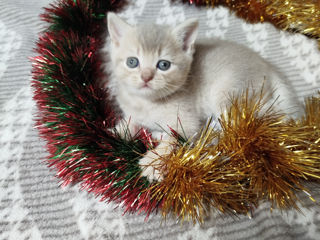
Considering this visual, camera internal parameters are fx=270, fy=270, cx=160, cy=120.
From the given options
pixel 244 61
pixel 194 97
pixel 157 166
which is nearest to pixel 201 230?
pixel 157 166

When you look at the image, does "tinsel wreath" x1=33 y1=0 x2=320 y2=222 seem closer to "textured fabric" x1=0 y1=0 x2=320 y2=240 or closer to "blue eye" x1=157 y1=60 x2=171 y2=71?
"textured fabric" x1=0 y1=0 x2=320 y2=240

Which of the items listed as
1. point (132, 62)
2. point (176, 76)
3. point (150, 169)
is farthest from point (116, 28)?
point (150, 169)

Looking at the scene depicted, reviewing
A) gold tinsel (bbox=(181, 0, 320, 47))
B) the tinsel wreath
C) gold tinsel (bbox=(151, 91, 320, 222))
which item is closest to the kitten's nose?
the tinsel wreath

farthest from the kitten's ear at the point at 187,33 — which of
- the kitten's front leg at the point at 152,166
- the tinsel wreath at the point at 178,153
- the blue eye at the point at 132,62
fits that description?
the kitten's front leg at the point at 152,166

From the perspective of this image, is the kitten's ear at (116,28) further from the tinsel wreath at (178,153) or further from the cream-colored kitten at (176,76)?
the tinsel wreath at (178,153)

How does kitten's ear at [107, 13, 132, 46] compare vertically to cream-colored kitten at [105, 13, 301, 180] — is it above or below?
above

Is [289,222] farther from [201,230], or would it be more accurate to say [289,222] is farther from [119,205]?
[119,205]
